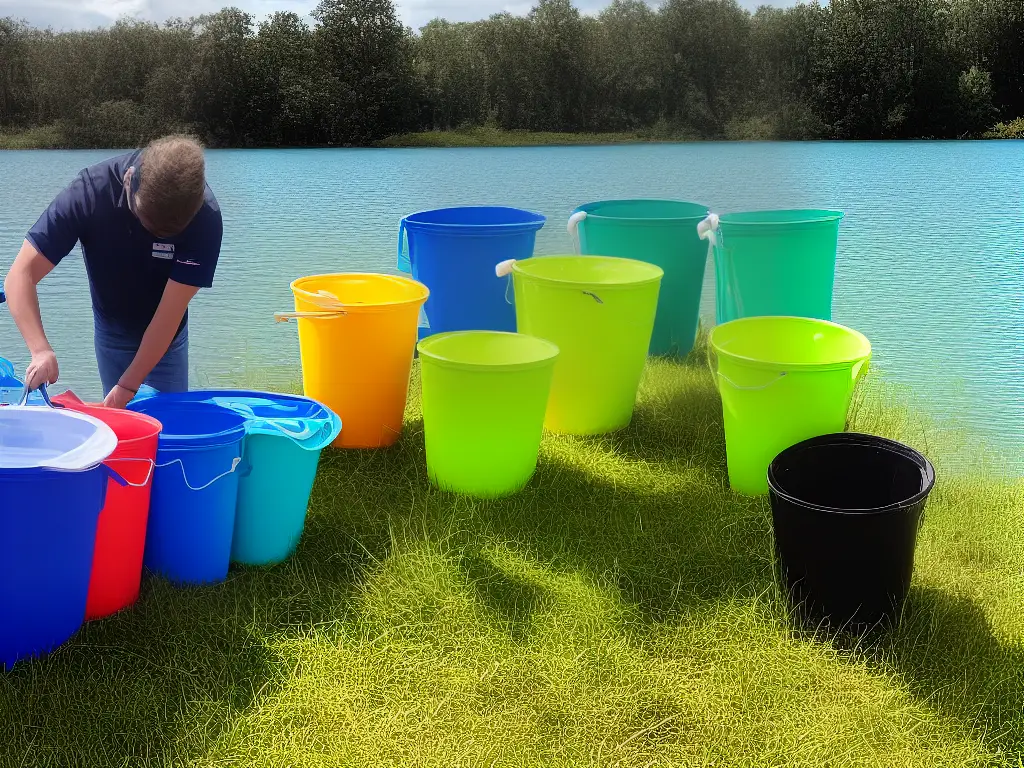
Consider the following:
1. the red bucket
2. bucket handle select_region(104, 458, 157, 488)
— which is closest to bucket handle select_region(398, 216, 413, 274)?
the red bucket

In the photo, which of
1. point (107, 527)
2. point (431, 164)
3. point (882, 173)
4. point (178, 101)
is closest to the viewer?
point (107, 527)

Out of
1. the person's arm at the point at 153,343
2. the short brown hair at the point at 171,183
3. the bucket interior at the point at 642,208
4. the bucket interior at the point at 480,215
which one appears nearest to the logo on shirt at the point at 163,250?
the person's arm at the point at 153,343

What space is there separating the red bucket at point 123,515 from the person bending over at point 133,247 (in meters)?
0.26

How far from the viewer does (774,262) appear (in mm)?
4148

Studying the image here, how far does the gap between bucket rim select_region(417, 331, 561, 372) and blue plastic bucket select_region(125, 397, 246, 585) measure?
0.68 metres

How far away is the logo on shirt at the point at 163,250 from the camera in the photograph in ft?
8.91

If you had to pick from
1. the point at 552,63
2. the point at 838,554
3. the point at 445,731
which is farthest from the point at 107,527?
the point at 552,63

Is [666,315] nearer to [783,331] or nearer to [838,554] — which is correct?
[783,331]

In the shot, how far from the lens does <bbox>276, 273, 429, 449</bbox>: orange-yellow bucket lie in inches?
129

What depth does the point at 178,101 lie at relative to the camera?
25.1 meters

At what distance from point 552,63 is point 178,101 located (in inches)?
532

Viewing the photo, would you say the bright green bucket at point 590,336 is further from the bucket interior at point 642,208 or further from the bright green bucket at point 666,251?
the bucket interior at point 642,208

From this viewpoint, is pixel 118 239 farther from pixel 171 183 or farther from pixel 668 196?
pixel 668 196

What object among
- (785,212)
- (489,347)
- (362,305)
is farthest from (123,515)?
(785,212)
